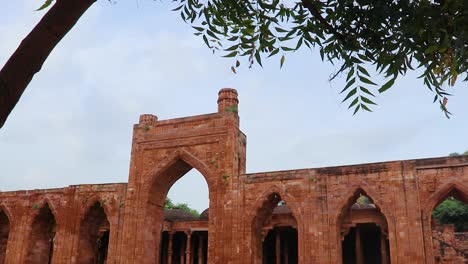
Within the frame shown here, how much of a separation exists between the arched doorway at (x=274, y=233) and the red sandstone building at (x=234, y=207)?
0.17 feet

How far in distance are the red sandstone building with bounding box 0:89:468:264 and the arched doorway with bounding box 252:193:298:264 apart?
52 mm

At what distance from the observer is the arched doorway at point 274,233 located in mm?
17031

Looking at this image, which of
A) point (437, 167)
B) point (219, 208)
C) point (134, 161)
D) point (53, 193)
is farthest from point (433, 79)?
point (53, 193)

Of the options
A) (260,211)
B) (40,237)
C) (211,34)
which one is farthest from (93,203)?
(211,34)

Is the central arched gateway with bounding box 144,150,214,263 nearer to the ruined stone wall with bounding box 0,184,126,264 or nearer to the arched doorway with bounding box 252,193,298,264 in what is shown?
the ruined stone wall with bounding box 0,184,126,264

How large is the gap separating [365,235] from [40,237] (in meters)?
15.3

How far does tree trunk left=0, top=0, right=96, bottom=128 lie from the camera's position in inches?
90.8

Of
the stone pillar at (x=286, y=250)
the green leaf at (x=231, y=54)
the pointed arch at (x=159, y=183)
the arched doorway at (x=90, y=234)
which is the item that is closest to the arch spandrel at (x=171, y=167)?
the pointed arch at (x=159, y=183)

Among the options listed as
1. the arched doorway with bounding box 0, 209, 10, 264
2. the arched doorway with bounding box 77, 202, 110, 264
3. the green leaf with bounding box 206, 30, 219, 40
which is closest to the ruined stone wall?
the arched doorway with bounding box 77, 202, 110, 264

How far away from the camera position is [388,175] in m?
15.4

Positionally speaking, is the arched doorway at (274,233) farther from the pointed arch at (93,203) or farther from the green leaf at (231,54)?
the green leaf at (231,54)

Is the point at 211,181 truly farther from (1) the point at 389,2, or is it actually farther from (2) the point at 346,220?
(1) the point at 389,2

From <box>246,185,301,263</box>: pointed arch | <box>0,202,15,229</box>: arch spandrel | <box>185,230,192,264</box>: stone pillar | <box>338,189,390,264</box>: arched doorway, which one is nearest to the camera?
<box>246,185,301,263</box>: pointed arch

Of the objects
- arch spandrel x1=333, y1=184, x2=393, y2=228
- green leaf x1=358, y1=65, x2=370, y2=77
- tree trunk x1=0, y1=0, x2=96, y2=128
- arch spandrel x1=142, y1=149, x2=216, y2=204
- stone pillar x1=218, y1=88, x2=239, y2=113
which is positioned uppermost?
stone pillar x1=218, y1=88, x2=239, y2=113
